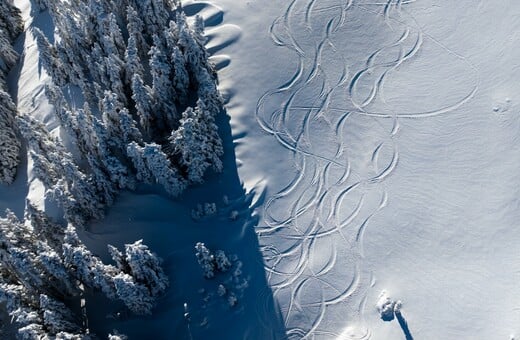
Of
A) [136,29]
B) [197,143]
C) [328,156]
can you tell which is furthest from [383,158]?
[136,29]

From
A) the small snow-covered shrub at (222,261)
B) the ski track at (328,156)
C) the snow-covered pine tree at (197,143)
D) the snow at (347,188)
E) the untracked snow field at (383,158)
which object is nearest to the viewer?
the untracked snow field at (383,158)

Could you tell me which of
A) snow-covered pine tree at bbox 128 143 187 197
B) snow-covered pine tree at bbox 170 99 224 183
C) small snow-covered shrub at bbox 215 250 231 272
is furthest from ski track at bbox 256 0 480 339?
snow-covered pine tree at bbox 128 143 187 197

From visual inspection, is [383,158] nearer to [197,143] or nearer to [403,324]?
[403,324]

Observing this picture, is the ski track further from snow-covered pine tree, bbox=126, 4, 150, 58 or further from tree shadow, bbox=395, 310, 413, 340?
snow-covered pine tree, bbox=126, 4, 150, 58

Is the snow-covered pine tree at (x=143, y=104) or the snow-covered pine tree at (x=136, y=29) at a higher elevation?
the snow-covered pine tree at (x=136, y=29)

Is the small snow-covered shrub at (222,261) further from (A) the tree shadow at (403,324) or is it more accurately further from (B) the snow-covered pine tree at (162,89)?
(A) the tree shadow at (403,324)

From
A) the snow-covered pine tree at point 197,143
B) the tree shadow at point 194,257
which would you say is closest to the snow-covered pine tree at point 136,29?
the snow-covered pine tree at point 197,143
